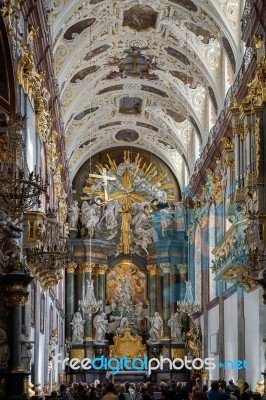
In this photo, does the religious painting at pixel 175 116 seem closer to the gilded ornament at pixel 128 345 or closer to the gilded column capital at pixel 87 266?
the gilded column capital at pixel 87 266

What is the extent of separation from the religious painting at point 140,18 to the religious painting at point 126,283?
16199 mm

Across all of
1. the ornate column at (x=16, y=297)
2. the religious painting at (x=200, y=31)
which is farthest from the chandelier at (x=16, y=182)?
the religious painting at (x=200, y=31)

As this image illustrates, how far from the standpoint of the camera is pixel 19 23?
57.7ft

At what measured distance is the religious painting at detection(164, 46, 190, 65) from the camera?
31.3m

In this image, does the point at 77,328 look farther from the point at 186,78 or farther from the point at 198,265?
the point at 186,78

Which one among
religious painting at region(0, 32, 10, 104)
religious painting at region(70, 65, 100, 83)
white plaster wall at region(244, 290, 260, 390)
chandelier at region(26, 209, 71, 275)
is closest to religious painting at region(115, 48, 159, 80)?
religious painting at region(70, 65, 100, 83)

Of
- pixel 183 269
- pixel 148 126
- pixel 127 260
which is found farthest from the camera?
pixel 127 260

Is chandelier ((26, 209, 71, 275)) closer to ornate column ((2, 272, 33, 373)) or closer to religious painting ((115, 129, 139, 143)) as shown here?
ornate column ((2, 272, 33, 373))

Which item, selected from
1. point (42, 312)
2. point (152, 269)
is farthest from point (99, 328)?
point (42, 312)

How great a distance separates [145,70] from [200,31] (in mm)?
6207

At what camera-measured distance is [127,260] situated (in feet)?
142

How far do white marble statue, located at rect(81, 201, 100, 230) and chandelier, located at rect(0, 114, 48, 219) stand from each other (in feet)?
88.0

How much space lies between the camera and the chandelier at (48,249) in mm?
18547

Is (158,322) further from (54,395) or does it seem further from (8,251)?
(8,251)
